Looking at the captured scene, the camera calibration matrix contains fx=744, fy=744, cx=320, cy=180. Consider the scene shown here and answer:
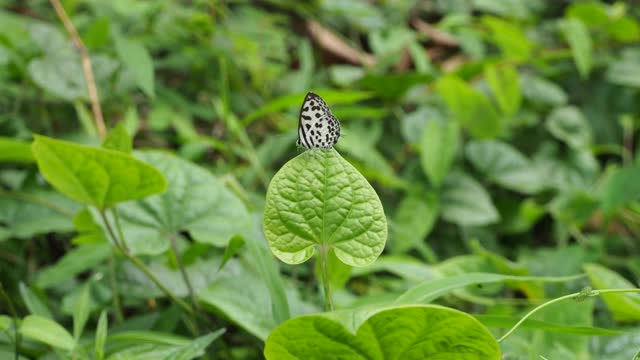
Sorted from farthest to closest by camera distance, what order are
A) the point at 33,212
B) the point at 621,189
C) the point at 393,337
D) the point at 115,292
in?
the point at 621,189 < the point at 33,212 < the point at 115,292 < the point at 393,337

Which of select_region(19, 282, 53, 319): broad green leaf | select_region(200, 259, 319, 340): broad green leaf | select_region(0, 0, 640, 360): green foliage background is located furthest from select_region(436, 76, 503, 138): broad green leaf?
select_region(19, 282, 53, 319): broad green leaf

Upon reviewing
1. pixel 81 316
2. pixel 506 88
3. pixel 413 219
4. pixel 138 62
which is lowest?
pixel 413 219

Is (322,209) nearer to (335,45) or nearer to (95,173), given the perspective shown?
(95,173)

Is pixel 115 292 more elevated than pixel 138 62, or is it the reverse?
pixel 138 62

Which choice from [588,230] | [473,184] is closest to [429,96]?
[473,184]

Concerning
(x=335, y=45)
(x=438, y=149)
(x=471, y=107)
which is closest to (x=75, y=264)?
(x=438, y=149)

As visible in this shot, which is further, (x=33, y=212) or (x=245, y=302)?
(x=33, y=212)

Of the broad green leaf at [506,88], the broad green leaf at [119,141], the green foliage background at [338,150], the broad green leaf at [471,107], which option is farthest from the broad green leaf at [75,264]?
the broad green leaf at [506,88]

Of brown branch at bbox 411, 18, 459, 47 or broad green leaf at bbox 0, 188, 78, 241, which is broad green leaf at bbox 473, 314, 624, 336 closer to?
broad green leaf at bbox 0, 188, 78, 241
